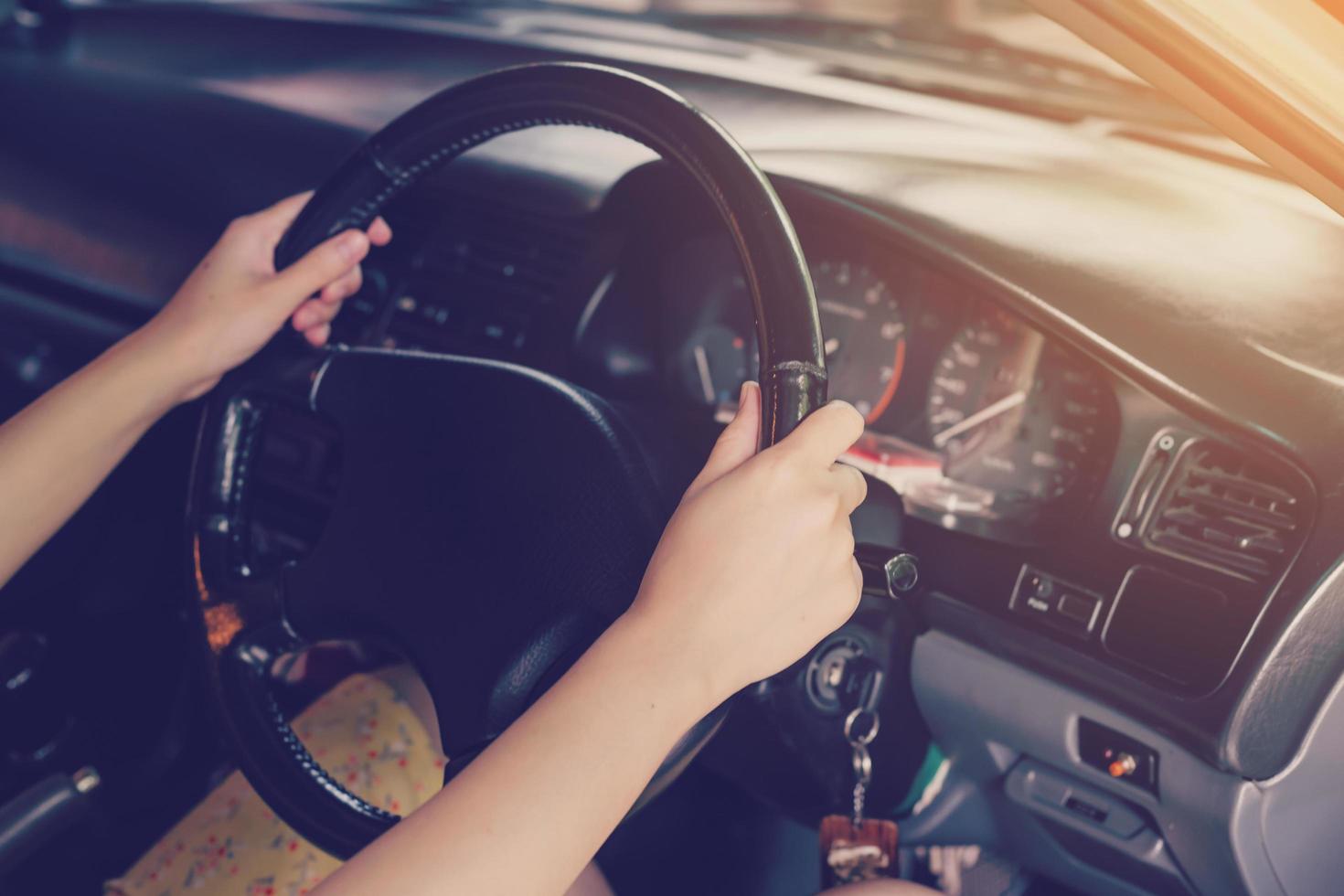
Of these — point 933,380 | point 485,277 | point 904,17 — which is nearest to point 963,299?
point 933,380

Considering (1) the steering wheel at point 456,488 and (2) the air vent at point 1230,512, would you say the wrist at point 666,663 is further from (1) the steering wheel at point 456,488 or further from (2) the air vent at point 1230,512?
(2) the air vent at point 1230,512

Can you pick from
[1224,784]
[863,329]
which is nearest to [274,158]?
[863,329]

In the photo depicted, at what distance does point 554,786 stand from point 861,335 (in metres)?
0.83

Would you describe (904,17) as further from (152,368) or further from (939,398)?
(152,368)

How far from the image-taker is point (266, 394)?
112 cm

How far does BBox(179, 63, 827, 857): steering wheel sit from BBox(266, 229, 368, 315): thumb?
0.04ft

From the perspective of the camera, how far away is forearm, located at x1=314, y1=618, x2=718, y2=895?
28.2 inches

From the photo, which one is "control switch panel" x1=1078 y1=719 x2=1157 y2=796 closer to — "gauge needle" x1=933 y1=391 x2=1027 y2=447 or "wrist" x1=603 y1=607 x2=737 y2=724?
"gauge needle" x1=933 y1=391 x2=1027 y2=447

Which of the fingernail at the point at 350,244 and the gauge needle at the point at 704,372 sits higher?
the fingernail at the point at 350,244

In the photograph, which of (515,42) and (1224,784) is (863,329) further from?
(515,42)

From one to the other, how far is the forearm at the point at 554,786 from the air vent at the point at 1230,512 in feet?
1.70

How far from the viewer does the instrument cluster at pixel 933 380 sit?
48.3 inches

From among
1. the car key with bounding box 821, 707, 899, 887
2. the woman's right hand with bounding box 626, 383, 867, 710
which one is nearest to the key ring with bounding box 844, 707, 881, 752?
the car key with bounding box 821, 707, 899, 887

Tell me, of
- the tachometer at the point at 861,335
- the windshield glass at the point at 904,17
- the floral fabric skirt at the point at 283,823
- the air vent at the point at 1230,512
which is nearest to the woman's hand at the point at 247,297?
the floral fabric skirt at the point at 283,823
